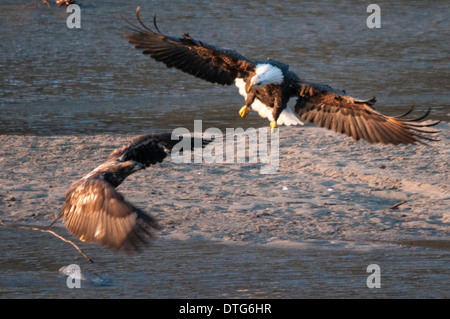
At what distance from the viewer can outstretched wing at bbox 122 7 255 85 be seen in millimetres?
6805

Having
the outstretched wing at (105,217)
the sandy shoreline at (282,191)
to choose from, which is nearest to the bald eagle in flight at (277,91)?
the sandy shoreline at (282,191)

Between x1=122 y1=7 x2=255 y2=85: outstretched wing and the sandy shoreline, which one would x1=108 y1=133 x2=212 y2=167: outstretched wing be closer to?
the sandy shoreline

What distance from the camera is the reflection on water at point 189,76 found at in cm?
1038

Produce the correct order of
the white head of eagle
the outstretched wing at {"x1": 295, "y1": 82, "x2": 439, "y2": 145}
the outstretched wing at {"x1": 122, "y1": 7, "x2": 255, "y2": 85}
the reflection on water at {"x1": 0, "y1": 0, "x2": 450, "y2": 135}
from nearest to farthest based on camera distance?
1. the outstretched wing at {"x1": 295, "y1": 82, "x2": 439, "y2": 145}
2. the white head of eagle
3. the outstretched wing at {"x1": 122, "y1": 7, "x2": 255, "y2": 85}
4. the reflection on water at {"x1": 0, "y1": 0, "x2": 450, "y2": 135}

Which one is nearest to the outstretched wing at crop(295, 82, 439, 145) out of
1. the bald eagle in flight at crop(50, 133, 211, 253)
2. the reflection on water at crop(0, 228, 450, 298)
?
the reflection on water at crop(0, 228, 450, 298)

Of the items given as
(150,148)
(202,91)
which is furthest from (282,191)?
(202,91)

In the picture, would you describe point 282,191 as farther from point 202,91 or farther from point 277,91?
point 202,91

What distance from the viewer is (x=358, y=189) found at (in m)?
7.13

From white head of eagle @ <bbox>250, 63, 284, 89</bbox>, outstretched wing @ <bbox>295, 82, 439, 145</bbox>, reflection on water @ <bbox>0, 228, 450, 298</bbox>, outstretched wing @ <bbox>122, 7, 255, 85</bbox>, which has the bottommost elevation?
reflection on water @ <bbox>0, 228, 450, 298</bbox>

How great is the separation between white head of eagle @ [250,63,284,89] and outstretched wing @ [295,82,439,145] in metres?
0.20

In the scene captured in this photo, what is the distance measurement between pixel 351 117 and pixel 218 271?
6.01 ft

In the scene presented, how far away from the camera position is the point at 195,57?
7.00 meters

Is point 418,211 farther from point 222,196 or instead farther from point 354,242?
point 222,196

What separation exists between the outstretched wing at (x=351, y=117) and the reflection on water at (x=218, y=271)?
865 millimetres
